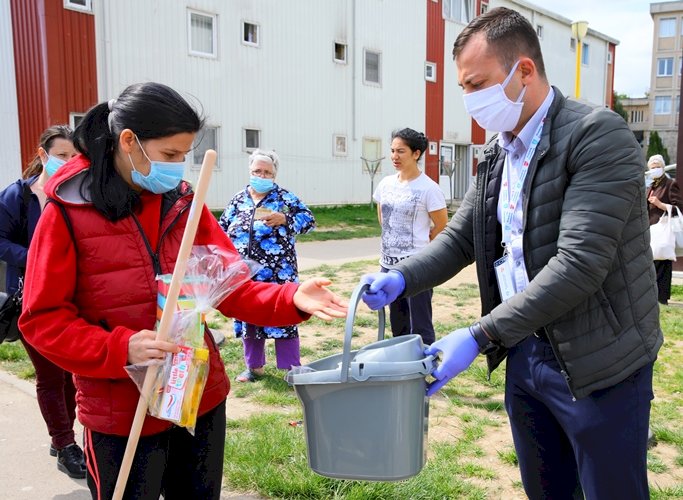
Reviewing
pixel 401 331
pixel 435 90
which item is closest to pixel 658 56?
pixel 435 90

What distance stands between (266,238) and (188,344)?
3185mm

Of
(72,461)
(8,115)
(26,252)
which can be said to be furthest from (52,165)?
(8,115)

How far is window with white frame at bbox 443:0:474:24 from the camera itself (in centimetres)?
2391

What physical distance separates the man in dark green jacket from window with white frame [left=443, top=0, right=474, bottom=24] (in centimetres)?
2329

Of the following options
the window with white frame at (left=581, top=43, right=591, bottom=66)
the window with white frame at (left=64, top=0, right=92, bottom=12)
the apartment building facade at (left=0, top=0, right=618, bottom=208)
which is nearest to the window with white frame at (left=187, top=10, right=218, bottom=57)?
the apartment building facade at (left=0, top=0, right=618, bottom=208)

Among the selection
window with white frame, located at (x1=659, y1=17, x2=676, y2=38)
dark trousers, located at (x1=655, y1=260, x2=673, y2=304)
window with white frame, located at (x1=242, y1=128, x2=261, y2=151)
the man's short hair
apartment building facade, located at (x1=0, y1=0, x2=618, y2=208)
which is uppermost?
window with white frame, located at (x1=659, y1=17, x2=676, y2=38)

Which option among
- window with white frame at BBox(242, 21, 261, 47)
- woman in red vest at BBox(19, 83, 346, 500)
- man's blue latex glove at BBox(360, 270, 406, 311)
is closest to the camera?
woman in red vest at BBox(19, 83, 346, 500)

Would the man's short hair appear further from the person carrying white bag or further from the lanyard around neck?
the person carrying white bag

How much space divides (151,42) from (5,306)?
1299cm

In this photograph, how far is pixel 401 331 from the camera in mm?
5285

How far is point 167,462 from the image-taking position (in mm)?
2146

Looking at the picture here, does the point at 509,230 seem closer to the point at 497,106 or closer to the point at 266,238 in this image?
the point at 497,106

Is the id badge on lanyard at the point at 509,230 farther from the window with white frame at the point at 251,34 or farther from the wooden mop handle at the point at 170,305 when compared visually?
the window with white frame at the point at 251,34

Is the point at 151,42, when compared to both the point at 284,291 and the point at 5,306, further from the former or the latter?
the point at 284,291
